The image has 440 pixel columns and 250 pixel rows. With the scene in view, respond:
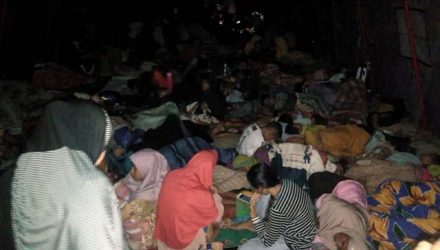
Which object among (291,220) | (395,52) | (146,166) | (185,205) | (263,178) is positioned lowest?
(291,220)

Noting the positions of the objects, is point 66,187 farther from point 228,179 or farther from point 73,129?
point 228,179

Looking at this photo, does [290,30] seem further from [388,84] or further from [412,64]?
[412,64]

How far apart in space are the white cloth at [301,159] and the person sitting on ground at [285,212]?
1.07 metres

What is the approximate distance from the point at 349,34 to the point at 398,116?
344 centimetres

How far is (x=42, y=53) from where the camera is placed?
8.42m

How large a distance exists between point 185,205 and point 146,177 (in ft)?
2.23

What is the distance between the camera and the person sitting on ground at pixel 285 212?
119 inches

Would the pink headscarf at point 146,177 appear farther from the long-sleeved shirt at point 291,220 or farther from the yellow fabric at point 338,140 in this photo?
the yellow fabric at point 338,140

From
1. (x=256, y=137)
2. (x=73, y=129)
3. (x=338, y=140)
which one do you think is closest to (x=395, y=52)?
(x=338, y=140)

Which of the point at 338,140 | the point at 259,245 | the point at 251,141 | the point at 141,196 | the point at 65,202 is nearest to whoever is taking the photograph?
the point at 65,202

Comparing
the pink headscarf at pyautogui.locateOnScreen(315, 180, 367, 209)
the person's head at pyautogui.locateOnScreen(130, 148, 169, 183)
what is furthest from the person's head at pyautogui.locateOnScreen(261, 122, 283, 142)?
the person's head at pyautogui.locateOnScreen(130, 148, 169, 183)

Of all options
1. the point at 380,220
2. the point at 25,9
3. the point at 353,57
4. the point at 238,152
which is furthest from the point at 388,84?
the point at 25,9

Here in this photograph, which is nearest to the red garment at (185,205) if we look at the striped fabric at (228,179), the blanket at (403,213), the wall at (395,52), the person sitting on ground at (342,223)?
the striped fabric at (228,179)

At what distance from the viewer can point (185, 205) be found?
321 centimetres
